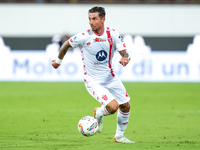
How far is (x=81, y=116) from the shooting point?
988cm

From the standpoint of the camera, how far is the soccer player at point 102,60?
6453mm

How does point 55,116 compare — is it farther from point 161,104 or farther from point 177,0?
point 177,0

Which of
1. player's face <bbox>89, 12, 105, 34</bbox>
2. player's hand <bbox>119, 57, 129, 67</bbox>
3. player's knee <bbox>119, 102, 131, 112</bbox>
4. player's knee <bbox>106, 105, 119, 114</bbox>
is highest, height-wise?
player's face <bbox>89, 12, 105, 34</bbox>

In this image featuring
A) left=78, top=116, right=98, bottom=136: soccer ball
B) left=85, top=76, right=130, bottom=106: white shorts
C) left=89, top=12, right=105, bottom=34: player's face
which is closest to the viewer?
left=78, top=116, right=98, bottom=136: soccer ball

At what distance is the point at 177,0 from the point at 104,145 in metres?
17.0

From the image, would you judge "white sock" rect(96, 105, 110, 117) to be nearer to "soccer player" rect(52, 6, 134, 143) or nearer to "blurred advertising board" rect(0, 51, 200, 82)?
"soccer player" rect(52, 6, 134, 143)

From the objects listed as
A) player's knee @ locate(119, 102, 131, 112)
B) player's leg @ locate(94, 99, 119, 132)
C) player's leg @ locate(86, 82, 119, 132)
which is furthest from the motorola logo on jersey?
player's knee @ locate(119, 102, 131, 112)

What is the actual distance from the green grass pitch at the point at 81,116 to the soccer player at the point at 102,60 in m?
0.62

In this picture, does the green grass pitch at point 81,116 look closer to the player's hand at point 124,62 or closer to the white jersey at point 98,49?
the white jersey at point 98,49

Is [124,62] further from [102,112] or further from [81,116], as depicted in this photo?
[81,116]

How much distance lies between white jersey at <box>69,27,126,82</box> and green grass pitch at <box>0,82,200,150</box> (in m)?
1.12

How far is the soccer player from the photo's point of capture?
6.45 m

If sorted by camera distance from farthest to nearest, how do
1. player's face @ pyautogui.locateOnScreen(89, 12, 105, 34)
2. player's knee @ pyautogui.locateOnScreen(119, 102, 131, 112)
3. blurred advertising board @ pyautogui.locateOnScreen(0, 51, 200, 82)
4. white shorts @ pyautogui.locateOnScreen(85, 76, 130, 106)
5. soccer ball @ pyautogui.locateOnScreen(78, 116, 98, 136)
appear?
blurred advertising board @ pyautogui.locateOnScreen(0, 51, 200, 82), player's knee @ pyautogui.locateOnScreen(119, 102, 131, 112), white shorts @ pyautogui.locateOnScreen(85, 76, 130, 106), player's face @ pyautogui.locateOnScreen(89, 12, 105, 34), soccer ball @ pyautogui.locateOnScreen(78, 116, 98, 136)

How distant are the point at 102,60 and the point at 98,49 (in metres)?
0.19
